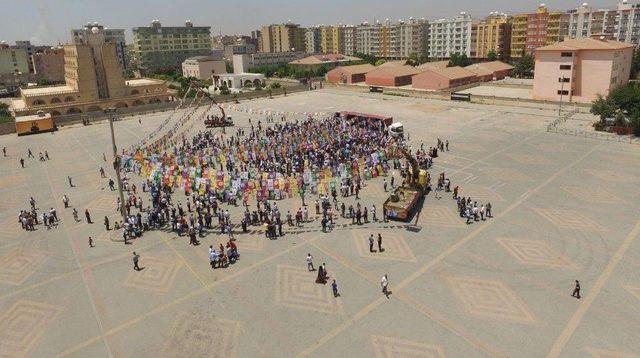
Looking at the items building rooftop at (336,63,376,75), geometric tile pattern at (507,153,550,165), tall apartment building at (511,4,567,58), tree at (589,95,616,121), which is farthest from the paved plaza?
tall apartment building at (511,4,567,58)

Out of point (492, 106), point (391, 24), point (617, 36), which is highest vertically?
point (391, 24)

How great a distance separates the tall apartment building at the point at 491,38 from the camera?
424ft

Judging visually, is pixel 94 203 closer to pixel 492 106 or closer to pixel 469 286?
pixel 469 286

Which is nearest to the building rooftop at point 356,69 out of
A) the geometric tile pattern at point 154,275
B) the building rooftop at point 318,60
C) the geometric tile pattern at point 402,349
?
the building rooftop at point 318,60

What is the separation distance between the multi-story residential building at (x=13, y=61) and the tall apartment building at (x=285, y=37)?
3530 inches

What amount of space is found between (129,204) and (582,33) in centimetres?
13070

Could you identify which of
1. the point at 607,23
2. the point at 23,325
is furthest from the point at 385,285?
the point at 607,23

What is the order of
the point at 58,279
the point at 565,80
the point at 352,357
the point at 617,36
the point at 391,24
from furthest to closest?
the point at 391,24 < the point at 617,36 < the point at 565,80 < the point at 58,279 < the point at 352,357

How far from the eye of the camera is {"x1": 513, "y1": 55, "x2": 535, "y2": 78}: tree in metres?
107

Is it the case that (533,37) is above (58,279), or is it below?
above

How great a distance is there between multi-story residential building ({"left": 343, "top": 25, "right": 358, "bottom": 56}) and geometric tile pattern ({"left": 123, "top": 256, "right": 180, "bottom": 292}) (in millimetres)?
165637

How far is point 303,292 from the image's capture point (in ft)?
67.3

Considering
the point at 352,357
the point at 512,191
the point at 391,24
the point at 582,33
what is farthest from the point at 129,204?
the point at 391,24

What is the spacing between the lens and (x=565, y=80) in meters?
68.6
